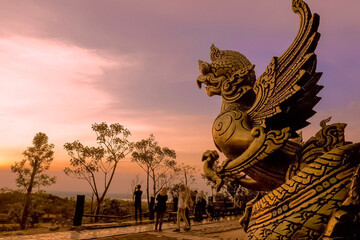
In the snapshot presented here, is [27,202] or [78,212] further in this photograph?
[27,202]

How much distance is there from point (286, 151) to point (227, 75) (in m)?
0.98

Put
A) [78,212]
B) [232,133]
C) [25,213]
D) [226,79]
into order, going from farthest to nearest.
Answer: [25,213] < [78,212] < [226,79] < [232,133]

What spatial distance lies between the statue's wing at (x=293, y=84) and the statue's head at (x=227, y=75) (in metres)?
0.20

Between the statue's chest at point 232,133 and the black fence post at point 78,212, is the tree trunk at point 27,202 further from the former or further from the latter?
the statue's chest at point 232,133

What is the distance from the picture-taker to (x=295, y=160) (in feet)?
6.16

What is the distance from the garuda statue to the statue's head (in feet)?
0.03

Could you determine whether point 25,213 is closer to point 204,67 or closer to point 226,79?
point 204,67

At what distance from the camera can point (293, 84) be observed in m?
1.98

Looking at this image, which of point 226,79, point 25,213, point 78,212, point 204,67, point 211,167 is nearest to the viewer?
point 211,167

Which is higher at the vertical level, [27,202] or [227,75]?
[227,75]

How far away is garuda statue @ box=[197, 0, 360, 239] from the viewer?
1.49 m

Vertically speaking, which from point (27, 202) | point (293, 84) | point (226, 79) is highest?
point (226, 79)

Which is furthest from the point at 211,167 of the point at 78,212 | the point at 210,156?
the point at 78,212

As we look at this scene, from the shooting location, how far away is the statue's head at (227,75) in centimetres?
240
